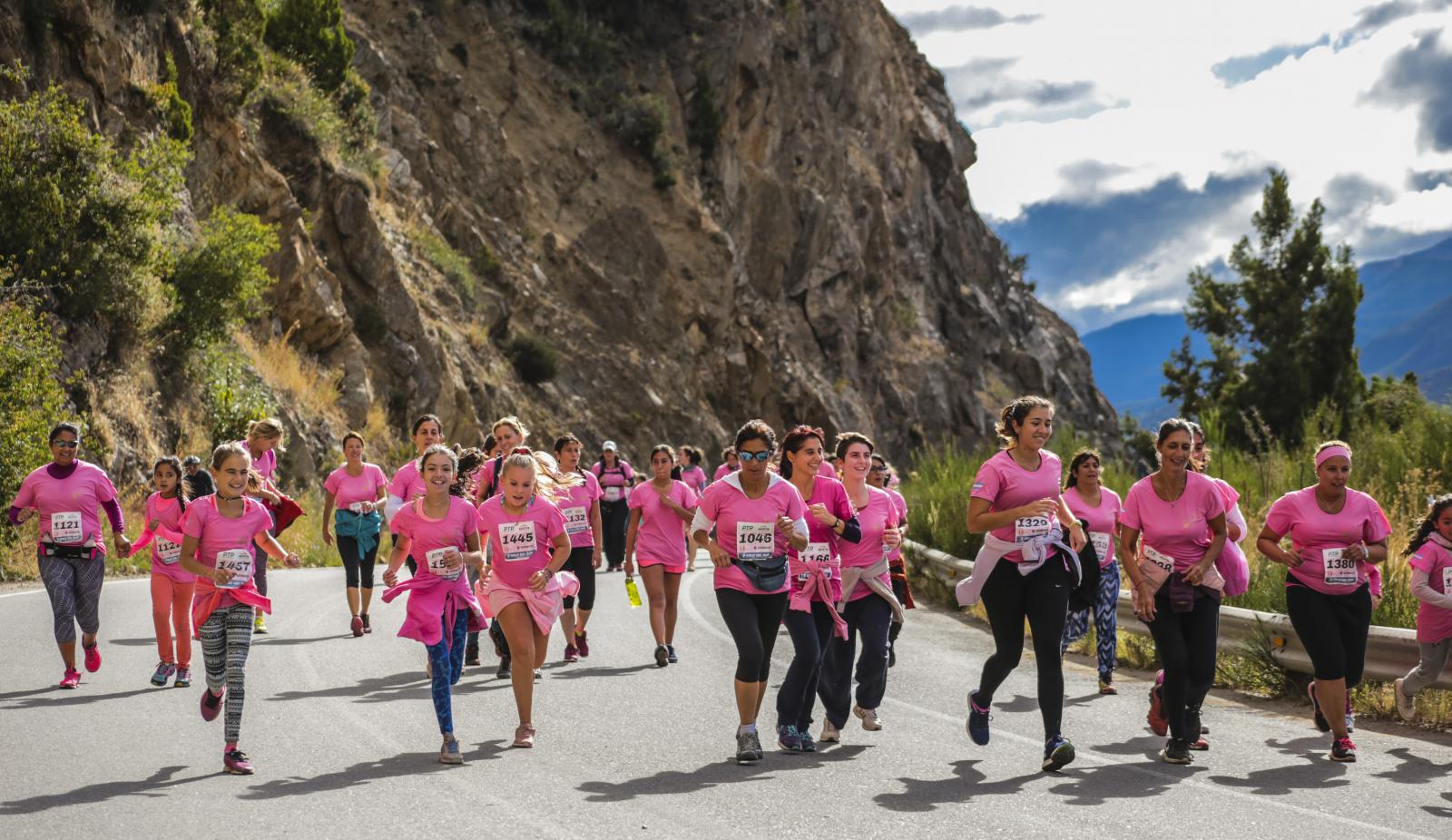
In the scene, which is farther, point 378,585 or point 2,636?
point 378,585

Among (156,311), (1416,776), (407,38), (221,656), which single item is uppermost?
(407,38)

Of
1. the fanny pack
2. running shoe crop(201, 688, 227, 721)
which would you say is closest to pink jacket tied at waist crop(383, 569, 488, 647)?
running shoe crop(201, 688, 227, 721)

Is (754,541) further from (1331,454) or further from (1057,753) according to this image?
(1331,454)

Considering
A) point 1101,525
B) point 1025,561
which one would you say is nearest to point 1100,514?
point 1101,525

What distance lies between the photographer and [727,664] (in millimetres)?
12531

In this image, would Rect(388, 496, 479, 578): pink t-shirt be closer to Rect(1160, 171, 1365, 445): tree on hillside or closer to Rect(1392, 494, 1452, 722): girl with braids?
Rect(1392, 494, 1452, 722): girl with braids

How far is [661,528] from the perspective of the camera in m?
13.3

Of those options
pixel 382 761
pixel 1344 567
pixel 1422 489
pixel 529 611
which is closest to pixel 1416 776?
pixel 1344 567

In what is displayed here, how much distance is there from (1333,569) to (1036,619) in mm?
1949

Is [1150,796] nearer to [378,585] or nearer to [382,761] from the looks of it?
[382,761]

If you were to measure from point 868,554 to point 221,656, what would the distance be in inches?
154

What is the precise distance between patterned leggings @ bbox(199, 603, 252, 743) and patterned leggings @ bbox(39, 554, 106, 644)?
310 centimetres

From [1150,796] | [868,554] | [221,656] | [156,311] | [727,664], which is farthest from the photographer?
[156,311]

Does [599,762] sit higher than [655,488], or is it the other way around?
[655,488]
